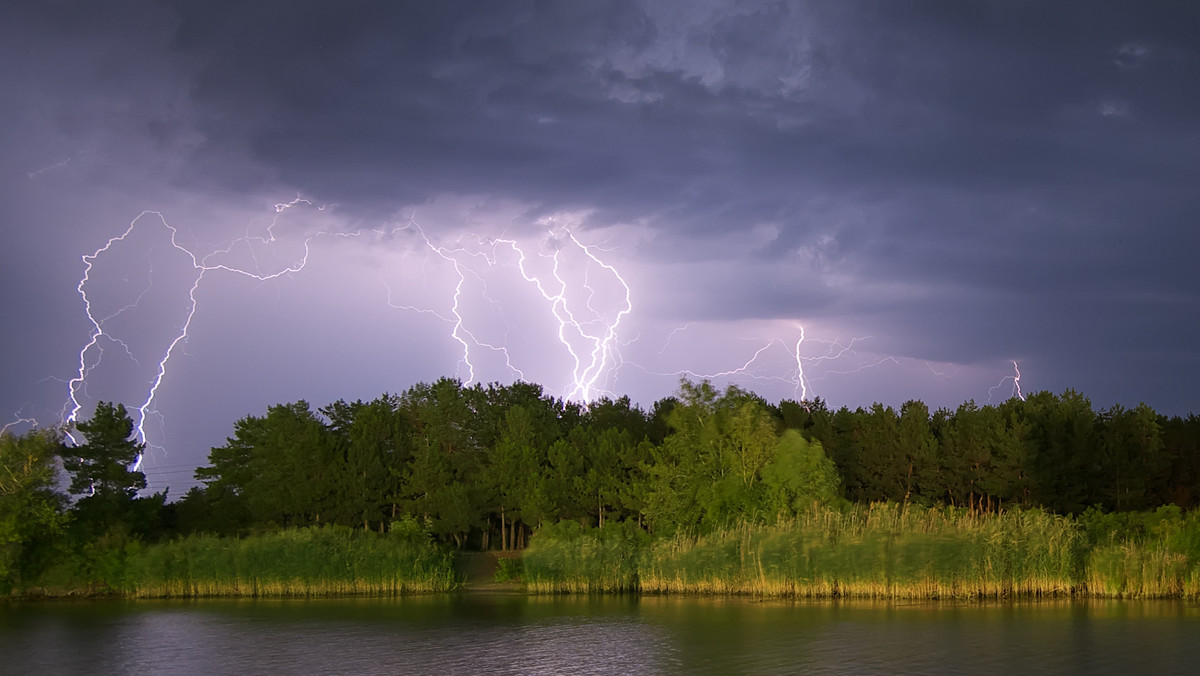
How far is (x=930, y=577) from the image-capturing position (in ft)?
123

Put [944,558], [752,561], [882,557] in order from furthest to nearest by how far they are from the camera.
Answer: [752,561] → [882,557] → [944,558]

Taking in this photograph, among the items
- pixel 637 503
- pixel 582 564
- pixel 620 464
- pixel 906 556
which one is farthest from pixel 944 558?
pixel 620 464

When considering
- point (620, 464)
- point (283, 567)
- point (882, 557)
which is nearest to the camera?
point (882, 557)

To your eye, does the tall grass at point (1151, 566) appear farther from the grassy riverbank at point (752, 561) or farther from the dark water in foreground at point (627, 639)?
the dark water in foreground at point (627, 639)

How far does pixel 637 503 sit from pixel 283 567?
23.4 m

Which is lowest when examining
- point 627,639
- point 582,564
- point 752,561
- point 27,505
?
point 627,639

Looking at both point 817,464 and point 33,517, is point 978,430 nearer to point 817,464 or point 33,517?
point 817,464

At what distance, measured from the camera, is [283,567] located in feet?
154

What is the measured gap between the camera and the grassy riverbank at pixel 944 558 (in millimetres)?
36594

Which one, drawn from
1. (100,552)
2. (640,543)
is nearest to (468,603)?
(640,543)

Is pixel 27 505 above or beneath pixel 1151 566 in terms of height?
above

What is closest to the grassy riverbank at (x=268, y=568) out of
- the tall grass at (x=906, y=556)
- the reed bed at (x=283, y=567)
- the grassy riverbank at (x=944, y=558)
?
the reed bed at (x=283, y=567)

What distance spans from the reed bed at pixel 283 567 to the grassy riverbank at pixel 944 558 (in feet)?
45.8

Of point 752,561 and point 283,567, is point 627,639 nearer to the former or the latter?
point 752,561
